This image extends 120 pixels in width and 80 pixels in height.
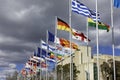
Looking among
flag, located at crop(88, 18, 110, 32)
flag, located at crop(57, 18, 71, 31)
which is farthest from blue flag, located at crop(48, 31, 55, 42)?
flag, located at crop(88, 18, 110, 32)

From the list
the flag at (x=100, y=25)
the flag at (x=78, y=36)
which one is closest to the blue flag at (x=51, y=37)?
the flag at (x=78, y=36)

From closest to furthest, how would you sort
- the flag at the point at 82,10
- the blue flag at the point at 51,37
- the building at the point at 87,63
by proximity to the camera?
the flag at the point at 82,10 < the blue flag at the point at 51,37 < the building at the point at 87,63

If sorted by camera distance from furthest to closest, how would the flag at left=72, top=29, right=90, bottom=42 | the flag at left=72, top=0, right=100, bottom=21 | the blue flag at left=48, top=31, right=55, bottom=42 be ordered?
the blue flag at left=48, top=31, right=55, bottom=42, the flag at left=72, top=29, right=90, bottom=42, the flag at left=72, top=0, right=100, bottom=21

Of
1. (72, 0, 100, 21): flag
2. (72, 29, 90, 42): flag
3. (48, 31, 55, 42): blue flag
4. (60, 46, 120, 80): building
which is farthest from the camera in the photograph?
(60, 46, 120, 80): building

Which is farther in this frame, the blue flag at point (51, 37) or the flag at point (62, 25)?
the blue flag at point (51, 37)

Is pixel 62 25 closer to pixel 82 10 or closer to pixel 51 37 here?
pixel 82 10

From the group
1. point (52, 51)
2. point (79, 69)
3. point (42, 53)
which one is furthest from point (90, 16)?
point (79, 69)

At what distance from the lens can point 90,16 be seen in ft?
129

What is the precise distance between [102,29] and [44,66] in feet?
97.7

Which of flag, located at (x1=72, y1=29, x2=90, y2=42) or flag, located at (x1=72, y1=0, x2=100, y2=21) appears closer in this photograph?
flag, located at (x1=72, y1=0, x2=100, y2=21)

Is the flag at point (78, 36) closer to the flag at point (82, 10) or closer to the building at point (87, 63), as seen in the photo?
the flag at point (82, 10)

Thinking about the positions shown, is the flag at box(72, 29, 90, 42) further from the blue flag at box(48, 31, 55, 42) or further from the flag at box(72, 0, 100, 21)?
the blue flag at box(48, 31, 55, 42)

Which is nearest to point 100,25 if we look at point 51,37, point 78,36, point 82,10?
point 82,10

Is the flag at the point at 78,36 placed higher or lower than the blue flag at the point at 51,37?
lower
